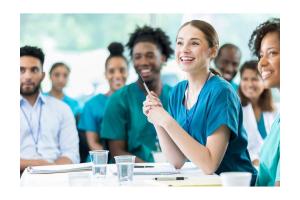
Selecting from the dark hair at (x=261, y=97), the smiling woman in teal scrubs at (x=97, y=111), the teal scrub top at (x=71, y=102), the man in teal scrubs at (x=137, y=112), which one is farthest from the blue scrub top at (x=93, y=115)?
the dark hair at (x=261, y=97)

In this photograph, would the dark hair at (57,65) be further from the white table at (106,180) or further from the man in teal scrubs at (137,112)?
the white table at (106,180)

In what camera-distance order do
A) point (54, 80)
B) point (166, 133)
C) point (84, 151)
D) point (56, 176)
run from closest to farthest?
point (56, 176) → point (166, 133) → point (84, 151) → point (54, 80)

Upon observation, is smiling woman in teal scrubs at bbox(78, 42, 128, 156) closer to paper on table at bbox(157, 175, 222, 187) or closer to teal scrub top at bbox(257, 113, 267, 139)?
teal scrub top at bbox(257, 113, 267, 139)

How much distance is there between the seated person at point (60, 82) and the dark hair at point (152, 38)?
2.74 feet

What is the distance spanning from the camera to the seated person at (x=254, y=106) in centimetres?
342

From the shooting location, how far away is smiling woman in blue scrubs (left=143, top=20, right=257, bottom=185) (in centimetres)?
186

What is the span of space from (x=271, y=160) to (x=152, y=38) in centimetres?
166

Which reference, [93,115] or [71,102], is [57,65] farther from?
[93,115]

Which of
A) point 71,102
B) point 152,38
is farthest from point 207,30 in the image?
point 71,102

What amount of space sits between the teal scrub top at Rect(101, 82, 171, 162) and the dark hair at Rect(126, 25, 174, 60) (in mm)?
304

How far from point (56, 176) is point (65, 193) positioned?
0.41 ft
